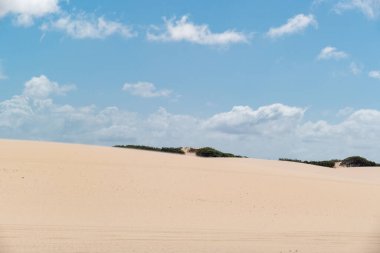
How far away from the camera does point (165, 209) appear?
45.6 ft

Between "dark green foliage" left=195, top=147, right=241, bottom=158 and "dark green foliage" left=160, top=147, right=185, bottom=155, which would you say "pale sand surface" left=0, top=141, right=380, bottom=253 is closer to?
"dark green foliage" left=195, top=147, right=241, bottom=158

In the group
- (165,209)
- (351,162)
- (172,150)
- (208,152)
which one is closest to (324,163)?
(351,162)

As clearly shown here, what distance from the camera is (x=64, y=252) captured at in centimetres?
883

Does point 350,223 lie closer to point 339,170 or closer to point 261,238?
point 261,238

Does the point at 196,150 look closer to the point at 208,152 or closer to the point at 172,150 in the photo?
the point at 208,152

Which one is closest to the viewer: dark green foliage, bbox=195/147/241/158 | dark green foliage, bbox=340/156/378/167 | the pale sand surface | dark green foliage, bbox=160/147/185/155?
the pale sand surface

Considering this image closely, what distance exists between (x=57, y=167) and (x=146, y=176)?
339 centimetres

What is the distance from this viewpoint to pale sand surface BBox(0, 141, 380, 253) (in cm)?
1016

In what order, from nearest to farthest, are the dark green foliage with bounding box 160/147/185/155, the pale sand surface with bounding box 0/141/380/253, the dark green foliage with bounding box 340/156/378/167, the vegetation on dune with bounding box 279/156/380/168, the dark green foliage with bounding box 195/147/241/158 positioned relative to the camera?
1. the pale sand surface with bounding box 0/141/380/253
2. the dark green foliage with bounding box 195/147/241/158
3. the dark green foliage with bounding box 160/147/185/155
4. the vegetation on dune with bounding box 279/156/380/168
5. the dark green foliage with bounding box 340/156/378/167

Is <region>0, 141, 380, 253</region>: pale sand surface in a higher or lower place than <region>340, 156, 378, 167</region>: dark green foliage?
lower

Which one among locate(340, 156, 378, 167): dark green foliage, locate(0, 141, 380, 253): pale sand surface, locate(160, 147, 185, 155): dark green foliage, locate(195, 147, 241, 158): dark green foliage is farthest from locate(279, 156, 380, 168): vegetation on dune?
locate(0, 141, 380, 253): pale sand surface

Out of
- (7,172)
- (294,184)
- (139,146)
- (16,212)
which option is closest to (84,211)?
(16,212)

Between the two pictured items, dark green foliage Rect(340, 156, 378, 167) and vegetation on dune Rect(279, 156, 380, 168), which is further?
dark green foliage Rect(340, 156, 378, 167)

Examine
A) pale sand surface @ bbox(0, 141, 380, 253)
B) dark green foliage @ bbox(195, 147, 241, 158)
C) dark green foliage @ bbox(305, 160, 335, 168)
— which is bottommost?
pale sand surface @ bbox(0, 141, 380, 253)
